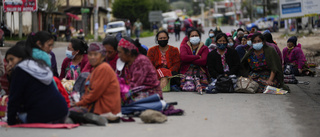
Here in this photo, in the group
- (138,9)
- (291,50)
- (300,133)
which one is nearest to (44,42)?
(300,133)

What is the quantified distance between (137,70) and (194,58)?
12.3 feet

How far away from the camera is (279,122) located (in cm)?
727

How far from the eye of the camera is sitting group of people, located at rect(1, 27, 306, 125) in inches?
249

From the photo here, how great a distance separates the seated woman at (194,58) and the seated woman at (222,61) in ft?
0.74

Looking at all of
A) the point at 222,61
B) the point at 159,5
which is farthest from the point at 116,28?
the point at 159,5

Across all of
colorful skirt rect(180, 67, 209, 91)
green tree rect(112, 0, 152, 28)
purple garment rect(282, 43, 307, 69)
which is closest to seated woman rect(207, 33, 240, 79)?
colorful skirt rect(180, 67, 209, 91)

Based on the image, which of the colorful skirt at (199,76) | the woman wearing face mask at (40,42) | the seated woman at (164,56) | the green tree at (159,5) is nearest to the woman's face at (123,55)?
the woman wearing face mask at (40,42)

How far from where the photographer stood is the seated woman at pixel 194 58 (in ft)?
36.9

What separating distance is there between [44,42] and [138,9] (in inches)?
2658

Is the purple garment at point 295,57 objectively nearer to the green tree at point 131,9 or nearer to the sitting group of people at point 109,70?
the sitting group of people at point 109,70

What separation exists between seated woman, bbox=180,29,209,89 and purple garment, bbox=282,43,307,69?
3.61 m

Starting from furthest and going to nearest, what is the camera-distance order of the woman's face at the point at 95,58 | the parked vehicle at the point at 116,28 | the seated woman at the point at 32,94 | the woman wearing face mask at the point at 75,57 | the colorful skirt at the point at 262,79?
the parked vehicle at the point at 116,28, the colorful skirt at the point at 262,79, the woman wearing face mask at the point at 75,57, the woman's face at the point at 95,58, the seated woman at the point at 32,94

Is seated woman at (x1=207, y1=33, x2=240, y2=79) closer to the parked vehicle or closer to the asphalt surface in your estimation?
the asphalt surface

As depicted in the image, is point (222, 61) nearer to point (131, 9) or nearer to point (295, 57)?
point (295, 57)
